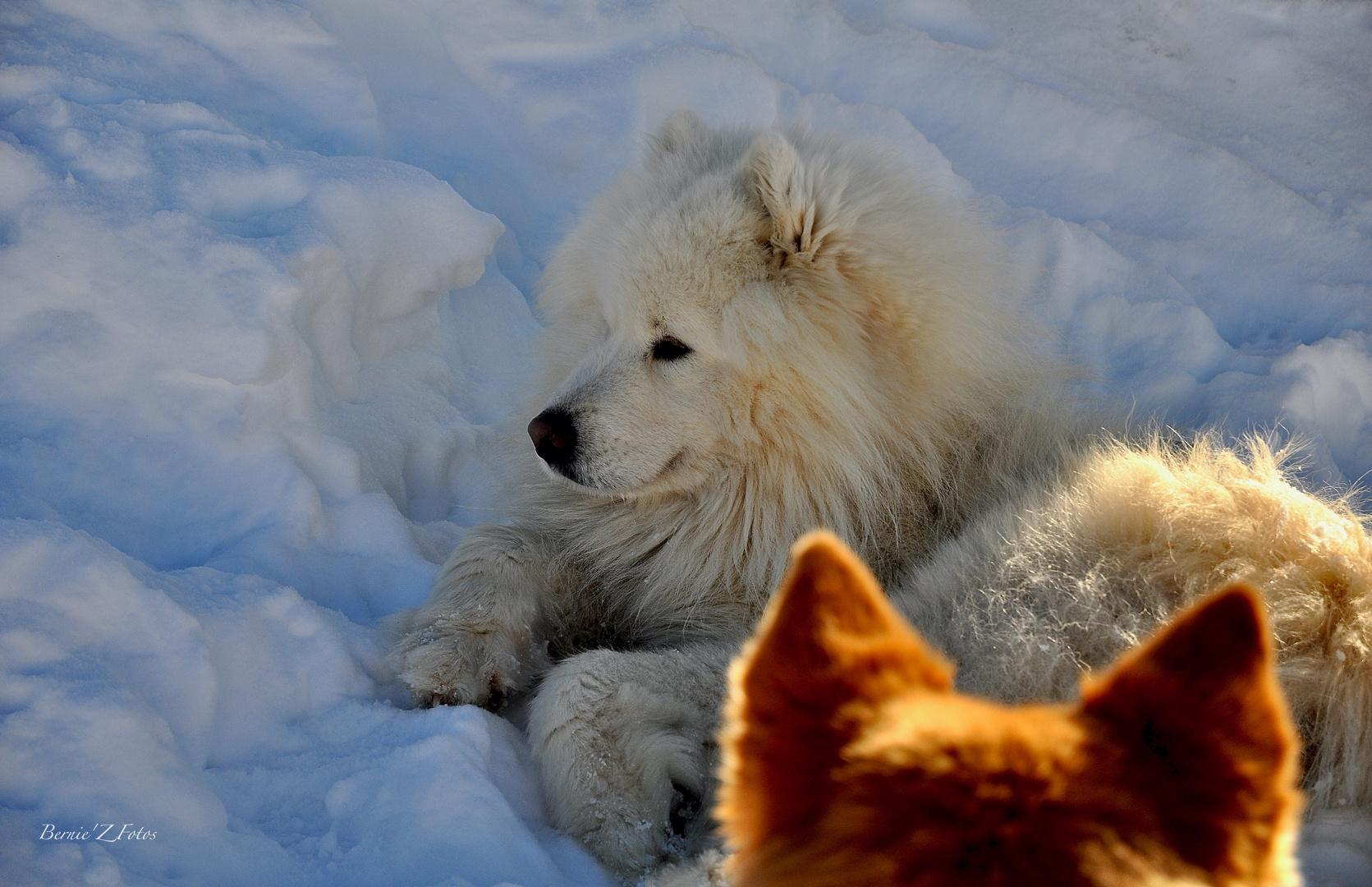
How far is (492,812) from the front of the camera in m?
1.90

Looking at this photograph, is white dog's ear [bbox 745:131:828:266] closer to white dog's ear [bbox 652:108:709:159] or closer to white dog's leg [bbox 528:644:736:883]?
white dog's ear [bbox 652:108:709:159]

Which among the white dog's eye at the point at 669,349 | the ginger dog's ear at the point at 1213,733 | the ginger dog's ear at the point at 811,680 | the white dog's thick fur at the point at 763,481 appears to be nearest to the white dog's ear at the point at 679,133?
the white dog's thick fur at the point at 763,481

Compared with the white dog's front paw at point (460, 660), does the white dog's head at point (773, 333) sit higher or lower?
higher

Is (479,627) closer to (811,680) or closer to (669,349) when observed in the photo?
(669,349)

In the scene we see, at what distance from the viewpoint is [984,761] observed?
80 cm

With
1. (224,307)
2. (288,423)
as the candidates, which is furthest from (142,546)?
(224,307)

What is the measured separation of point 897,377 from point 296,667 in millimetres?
1962

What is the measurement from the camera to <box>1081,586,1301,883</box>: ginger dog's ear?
84 centimetres

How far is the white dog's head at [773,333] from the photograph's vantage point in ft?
8.85

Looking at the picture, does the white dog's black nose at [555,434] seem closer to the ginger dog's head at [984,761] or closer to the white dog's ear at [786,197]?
the white dog's ear at [786,197]

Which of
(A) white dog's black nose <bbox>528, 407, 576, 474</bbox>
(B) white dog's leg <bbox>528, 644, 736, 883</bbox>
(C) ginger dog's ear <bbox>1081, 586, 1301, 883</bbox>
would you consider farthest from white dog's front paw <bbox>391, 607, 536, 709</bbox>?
(C) ginger dog's ear <bbox>1081, 586, 1301, 883</bbox>

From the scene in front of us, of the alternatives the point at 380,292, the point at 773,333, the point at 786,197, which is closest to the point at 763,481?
the point at 773,333

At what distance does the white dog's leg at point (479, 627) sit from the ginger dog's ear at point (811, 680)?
1.59 metres

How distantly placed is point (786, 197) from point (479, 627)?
1587 millimetres
